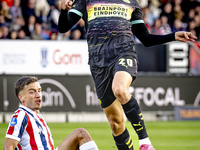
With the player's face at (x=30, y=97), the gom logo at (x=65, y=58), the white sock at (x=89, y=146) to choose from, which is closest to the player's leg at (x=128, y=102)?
the white sock at (x=89, y=146)

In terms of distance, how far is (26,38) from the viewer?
1180 cm

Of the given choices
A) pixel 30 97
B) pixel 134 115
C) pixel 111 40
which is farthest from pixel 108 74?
pixel 30 97

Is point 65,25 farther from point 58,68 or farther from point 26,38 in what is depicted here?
point 26,38

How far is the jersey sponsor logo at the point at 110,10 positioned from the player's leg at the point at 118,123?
1002 mm

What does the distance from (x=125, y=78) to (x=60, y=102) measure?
7.15 m

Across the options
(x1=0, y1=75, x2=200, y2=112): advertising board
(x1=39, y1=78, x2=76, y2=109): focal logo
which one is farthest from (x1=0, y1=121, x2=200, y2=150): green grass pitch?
(x1=39, y1=78, x2=76, y2=109): focal logo

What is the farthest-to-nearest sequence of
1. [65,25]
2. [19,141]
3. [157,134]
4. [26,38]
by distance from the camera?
[26,38]
[157,134]
[65,25]
[19,141]

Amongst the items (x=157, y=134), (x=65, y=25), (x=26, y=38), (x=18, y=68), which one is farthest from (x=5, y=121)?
(x=65, y=25)

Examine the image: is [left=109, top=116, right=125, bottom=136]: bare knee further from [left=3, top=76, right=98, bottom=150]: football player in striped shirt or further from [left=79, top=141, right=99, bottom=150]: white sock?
[left=3, top=76, right=98, bottom=150]: football player in striped shirt

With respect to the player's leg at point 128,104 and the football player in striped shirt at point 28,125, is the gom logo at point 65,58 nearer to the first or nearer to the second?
the player's leg at point 128,104

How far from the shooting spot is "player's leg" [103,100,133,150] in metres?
4.23

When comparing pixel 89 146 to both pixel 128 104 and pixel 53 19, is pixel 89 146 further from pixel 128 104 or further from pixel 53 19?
pixel 53 19

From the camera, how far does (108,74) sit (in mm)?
4148

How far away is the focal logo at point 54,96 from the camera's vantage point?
10672 millimetres
